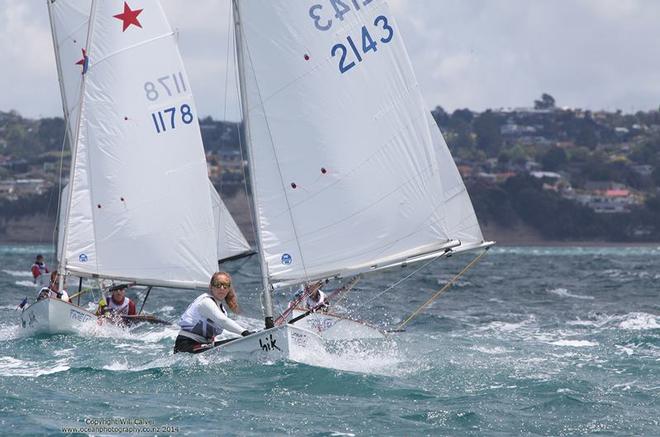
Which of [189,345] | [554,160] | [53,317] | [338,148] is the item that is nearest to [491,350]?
[338,148]

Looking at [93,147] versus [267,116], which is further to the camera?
[93,147]

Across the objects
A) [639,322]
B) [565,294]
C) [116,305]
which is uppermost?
[116,305]

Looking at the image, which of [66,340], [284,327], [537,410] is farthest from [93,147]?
[537,410]

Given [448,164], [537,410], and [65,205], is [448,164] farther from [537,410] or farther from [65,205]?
[65,205]

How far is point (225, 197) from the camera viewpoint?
149 metres

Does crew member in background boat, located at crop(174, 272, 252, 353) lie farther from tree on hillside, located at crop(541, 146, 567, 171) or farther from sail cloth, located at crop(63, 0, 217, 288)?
tree on hillside, located at crop(541, 146, 567, 171)

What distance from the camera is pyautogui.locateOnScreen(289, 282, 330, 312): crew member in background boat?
67.4ft

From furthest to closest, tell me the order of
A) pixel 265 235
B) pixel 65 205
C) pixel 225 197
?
pixel 225 197 → pixel 65 205 → pixel 265 235

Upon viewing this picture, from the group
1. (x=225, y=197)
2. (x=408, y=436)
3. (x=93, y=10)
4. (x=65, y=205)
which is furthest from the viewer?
(x=225, y=197)

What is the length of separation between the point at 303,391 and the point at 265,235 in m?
3.57

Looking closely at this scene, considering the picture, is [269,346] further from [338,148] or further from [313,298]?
[313,298]

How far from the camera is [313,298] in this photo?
2364 cm

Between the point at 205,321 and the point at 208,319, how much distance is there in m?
0.05

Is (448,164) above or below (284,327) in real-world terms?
above
